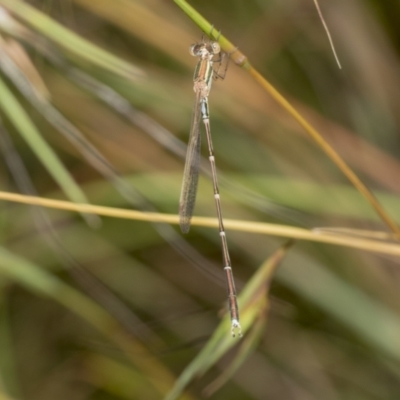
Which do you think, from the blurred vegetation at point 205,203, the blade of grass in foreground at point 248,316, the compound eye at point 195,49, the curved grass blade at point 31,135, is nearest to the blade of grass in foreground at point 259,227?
the blade of grass in foreground at point 248,316

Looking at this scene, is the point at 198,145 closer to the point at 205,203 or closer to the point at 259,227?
the point at 205,203

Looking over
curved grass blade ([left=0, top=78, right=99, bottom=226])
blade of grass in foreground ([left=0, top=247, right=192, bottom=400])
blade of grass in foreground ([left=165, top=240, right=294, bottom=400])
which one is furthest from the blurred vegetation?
blade of grass in foreground ([left=165, top=240, right=294, bottom=400])

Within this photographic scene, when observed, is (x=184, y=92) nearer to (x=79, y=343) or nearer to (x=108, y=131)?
(x=108, y=131)

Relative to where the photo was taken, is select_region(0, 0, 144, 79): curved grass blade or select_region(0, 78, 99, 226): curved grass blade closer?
select_region(0, 0, 144, 79): curved grass blade

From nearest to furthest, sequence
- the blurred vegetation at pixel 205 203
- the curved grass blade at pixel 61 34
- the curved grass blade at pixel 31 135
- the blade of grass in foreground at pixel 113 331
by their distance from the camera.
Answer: the curved grass blade at pixel 61 34, the curved grass blade at pixel 31 135, the blurred vegetation at pixel 205 203, the blade of grass in foreground at pixel 113 331

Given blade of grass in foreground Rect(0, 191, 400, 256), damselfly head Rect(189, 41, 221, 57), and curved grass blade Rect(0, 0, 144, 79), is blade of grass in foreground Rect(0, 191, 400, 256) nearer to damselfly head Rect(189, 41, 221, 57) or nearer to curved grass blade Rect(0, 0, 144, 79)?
curved grass blade Rect(0, 0, 144, 79)

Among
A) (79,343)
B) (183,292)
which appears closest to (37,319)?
(79,343)

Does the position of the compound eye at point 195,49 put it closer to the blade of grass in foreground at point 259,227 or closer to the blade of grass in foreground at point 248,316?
the blade of grass in foreground at point 259,227

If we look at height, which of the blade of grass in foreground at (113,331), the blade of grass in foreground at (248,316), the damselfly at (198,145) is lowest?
the blade of grass in foreground at (113,331)

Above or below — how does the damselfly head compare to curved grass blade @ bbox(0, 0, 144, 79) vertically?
above
